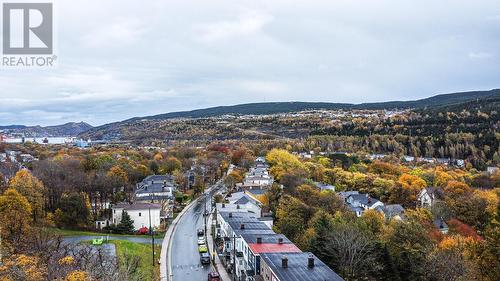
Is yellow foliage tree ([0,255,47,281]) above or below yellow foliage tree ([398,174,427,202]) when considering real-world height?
above

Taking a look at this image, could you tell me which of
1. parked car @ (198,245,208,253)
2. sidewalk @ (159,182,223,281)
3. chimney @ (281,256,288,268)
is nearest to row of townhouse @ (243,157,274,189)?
sidewalk @ (159,182,223,281)

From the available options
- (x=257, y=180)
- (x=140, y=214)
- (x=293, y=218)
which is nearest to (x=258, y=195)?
(x=257, y=180)

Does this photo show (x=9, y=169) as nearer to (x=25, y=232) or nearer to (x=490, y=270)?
(x=25, y=232)

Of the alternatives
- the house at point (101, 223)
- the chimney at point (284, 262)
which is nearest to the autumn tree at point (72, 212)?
the house at point (101, 223)

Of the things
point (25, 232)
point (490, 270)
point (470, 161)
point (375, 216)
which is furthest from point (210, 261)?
point (470, 161)

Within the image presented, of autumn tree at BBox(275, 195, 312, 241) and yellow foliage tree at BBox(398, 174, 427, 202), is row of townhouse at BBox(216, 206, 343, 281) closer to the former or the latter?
autumn tree at BBox(275, 195, 312, 241)

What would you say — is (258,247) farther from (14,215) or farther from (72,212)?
(72,212)

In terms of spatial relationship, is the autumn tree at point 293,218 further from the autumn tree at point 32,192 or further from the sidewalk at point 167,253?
the autumn tree at point 32,192
